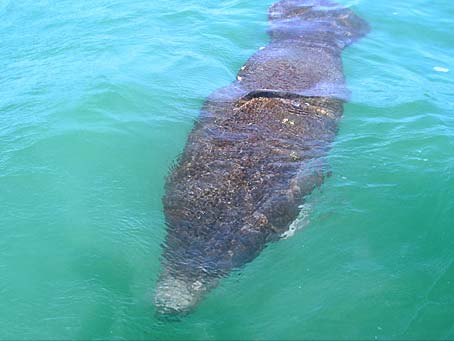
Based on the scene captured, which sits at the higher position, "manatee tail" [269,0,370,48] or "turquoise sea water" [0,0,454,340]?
"manatee tail" [269,0,370,48]

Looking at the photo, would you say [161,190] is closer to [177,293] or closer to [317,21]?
[177,293]

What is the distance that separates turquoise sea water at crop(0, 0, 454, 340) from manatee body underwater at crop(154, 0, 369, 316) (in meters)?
0.29

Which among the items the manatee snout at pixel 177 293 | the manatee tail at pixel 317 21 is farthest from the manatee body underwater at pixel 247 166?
the manatee tail at pixel 317 21

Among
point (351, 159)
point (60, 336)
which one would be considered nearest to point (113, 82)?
point (351, 159)

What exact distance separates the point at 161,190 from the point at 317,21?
357 inches

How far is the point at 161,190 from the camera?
9.62 metres

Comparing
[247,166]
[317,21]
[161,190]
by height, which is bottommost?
[161,190]

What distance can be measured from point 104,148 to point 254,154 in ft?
11.5

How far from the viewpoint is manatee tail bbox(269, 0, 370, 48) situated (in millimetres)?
15375

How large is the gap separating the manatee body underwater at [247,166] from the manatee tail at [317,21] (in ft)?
4.59

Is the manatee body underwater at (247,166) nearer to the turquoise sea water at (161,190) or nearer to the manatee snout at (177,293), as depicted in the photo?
the manatee snout at (177,293)

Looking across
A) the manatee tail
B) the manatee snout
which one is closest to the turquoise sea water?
the manatee snout

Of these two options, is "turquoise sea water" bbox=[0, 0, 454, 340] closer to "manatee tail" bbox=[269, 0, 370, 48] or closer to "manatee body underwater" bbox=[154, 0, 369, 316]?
"manatee body underwater" bbox=[154, 0, 369, 316]

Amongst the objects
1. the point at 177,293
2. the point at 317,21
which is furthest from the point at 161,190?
the point at 317,21
